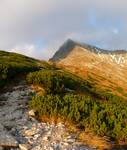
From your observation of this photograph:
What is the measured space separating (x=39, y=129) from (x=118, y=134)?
3.23m

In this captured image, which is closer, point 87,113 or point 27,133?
point 27,133

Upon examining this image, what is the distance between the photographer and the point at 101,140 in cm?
1739

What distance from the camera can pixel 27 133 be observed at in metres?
17.6

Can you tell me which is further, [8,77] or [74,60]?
[74,60]

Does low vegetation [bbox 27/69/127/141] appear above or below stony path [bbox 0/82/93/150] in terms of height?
above

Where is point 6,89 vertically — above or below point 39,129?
above

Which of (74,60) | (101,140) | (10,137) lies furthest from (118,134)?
(74,60)

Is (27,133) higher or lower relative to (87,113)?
lower

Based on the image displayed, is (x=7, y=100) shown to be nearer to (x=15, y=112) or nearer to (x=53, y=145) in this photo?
(x=15, y=112)

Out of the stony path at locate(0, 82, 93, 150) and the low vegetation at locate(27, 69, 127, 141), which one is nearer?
the stony path at locate(0, 82, 93, 150)

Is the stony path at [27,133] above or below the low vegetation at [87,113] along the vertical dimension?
below

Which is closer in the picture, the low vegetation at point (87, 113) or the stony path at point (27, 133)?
the stony path at point (27, 133)

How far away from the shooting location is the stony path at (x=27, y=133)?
16.5 metres

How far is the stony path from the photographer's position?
650 inches
